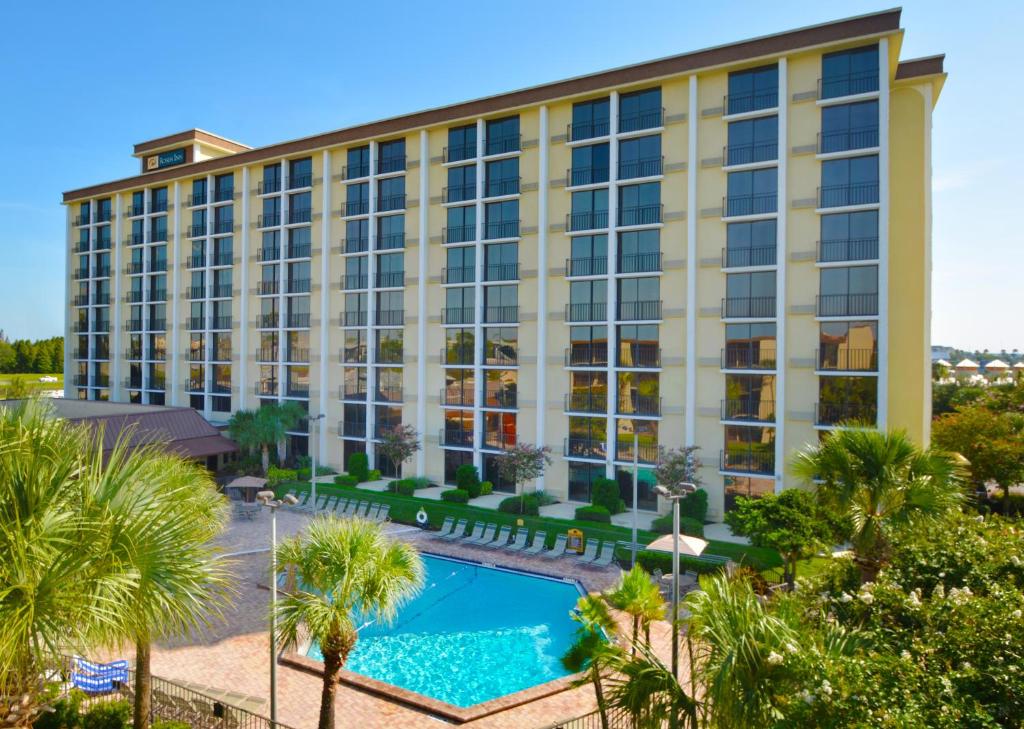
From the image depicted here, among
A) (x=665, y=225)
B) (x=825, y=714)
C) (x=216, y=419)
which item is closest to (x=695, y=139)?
(x=665, y=225)

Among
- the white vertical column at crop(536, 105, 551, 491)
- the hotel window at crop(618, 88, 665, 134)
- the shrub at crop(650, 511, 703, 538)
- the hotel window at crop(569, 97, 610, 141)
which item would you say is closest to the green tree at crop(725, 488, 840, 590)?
the shrub at crop(650, 511, 703, 538)

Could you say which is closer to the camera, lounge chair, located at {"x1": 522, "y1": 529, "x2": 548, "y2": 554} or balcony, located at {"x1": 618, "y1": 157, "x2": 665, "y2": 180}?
lounge chair, located at {"x1": 522, "y1": 529, "x2": 548, "y2": 554}

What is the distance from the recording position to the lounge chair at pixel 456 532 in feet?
89.1

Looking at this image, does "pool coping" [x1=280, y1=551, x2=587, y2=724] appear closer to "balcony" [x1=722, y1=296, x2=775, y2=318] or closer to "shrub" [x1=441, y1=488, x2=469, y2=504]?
"shrub" [x1=441, y1=488, x2=469, y2=504]

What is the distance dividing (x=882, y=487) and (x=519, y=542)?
1489cm

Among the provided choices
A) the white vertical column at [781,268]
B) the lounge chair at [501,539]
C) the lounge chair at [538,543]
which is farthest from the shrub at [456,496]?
the white vertical column at [781,268]

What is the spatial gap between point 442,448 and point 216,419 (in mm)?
18406

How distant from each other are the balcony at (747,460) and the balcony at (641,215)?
11.4m

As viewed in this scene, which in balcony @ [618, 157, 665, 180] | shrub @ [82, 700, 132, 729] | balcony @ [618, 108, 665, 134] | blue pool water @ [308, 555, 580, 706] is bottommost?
blue pool water @ [308, 555, 580, 706]

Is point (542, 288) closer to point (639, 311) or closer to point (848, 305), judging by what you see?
point (639, 311)

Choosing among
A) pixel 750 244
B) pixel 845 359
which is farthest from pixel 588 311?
pixel 845 359

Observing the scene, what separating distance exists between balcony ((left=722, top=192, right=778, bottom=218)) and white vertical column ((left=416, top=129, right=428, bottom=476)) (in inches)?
652

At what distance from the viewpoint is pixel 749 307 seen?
A: 2883 centimetres

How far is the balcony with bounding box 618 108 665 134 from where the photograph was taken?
30.8 metres
